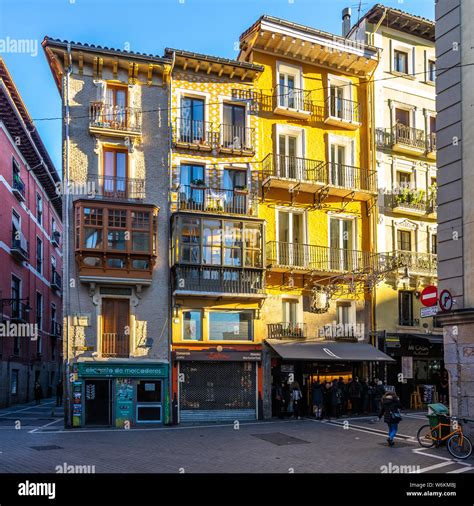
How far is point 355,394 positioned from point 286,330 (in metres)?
3.86

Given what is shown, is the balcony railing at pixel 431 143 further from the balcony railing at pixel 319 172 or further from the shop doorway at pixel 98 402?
the shop doorway at pixel 98 402

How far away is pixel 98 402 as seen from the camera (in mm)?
23422

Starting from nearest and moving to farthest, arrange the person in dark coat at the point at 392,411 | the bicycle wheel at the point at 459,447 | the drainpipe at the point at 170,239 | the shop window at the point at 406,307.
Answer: the bicycle wheel at the point at 459,447, the person in dark coat at the point at 392,411, the drainpipe at the point at 170,239, the shop window at the point at 406,307

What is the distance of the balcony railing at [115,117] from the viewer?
2481 cm

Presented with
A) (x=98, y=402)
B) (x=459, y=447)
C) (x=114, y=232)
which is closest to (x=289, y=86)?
(x=114, y=232)

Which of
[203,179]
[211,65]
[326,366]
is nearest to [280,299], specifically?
[326,366]

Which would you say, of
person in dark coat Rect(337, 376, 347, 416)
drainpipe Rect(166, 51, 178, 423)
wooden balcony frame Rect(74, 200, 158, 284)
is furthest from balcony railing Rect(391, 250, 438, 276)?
wooden balcony frame Rect(74, 200, 158, 284)

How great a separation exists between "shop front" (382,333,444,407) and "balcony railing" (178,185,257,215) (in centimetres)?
889

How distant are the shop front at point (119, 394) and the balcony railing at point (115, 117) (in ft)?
30.4

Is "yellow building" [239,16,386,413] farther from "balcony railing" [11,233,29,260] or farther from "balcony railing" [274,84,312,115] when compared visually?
"balcony railing" [11,233,29,260]

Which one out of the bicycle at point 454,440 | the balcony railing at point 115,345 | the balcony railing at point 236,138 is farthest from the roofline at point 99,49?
the bicycle at point 454,440

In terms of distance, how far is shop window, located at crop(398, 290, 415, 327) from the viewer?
29.5 m

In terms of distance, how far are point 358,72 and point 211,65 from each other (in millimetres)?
7854

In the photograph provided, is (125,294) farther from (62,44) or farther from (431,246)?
(431,246)
